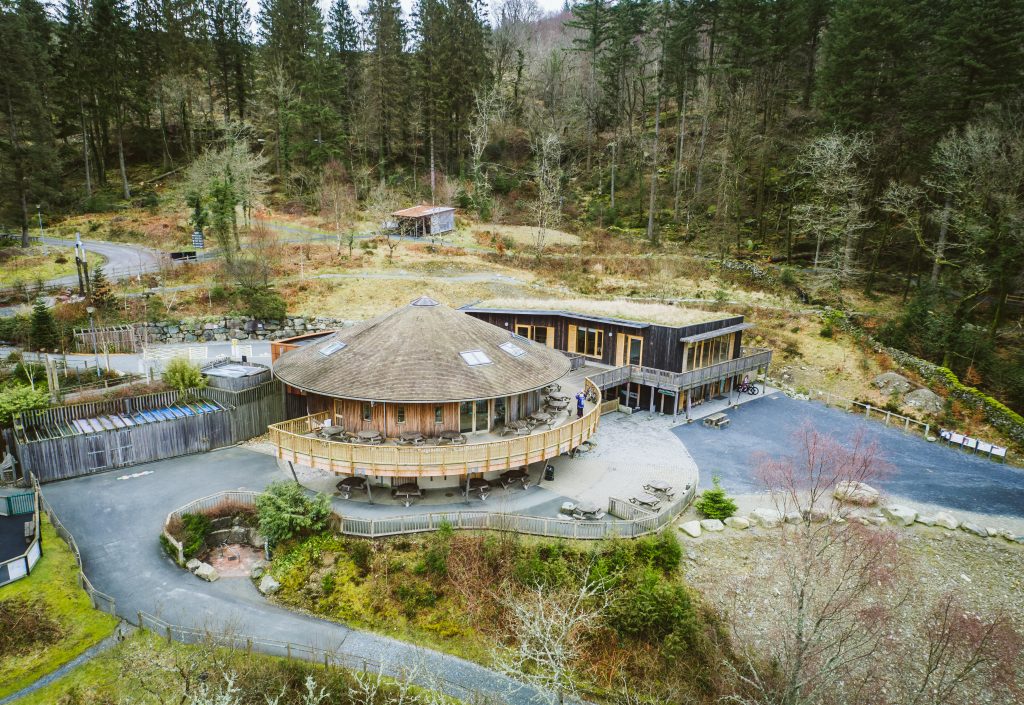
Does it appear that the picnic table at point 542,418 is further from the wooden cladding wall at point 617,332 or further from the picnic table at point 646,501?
the wooden cladding wall at point 617,332

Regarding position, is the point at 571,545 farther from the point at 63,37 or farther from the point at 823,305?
the point at 63,37

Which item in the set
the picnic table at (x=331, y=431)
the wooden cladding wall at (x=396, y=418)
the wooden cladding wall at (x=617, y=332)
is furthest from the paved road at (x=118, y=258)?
the wooden cladding wall at (x=396, y=418)

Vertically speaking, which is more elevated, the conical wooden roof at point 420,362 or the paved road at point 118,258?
the paved road at point 118,258

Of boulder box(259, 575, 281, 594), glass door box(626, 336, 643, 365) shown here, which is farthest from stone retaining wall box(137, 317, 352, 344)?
boulder box(259, 575, 281, 594)

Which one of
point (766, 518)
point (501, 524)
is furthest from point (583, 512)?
point (766, 518)

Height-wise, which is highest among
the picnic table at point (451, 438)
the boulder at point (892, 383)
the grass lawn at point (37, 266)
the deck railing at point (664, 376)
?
the grass lawn at point (37, 266)

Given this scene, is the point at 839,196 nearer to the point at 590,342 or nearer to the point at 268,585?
the point at 590,342
